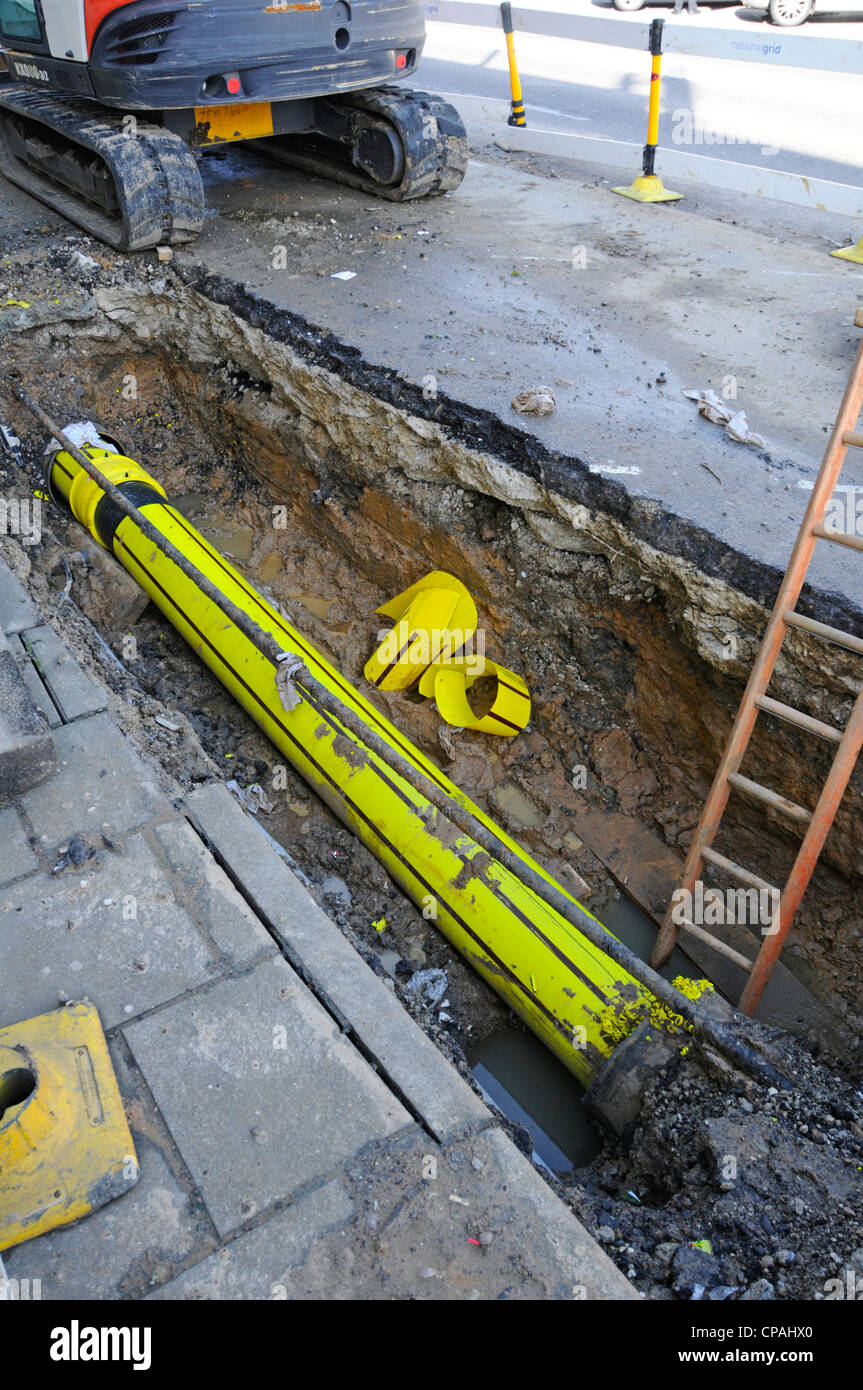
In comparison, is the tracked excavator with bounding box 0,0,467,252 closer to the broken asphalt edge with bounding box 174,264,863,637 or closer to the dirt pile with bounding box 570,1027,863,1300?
the broken asphalt edge with bounding box 174,264,863,637

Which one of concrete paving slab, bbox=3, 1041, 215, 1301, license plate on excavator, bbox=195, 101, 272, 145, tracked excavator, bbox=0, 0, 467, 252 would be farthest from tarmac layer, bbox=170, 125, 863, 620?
concrete paving slab, bbox=3, 1041, 215, 1301

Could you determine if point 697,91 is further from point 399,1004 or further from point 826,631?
point 399,1004

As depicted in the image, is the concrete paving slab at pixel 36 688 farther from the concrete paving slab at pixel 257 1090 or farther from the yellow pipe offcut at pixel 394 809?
the concrete paving slab at pixel 257 1090

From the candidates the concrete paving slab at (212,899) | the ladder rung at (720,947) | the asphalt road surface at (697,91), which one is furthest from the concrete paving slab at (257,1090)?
the asphalt road surface at (697,91)

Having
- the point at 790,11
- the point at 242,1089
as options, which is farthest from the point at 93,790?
the point at 790,11

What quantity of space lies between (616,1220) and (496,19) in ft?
61.0

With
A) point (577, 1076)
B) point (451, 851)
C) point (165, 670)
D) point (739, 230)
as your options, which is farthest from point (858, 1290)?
point (739, 230)

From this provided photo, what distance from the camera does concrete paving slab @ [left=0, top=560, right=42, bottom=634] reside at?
361cm

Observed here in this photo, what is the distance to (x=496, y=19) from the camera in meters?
15.1

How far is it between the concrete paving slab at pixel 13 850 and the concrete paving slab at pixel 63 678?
0.48m

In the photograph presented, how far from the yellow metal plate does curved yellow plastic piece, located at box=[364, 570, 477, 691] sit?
8.53ft

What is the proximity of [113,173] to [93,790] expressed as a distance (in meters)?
4.58

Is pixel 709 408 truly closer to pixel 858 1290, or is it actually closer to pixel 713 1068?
pixel 713 1068

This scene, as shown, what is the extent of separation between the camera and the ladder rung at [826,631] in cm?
300
